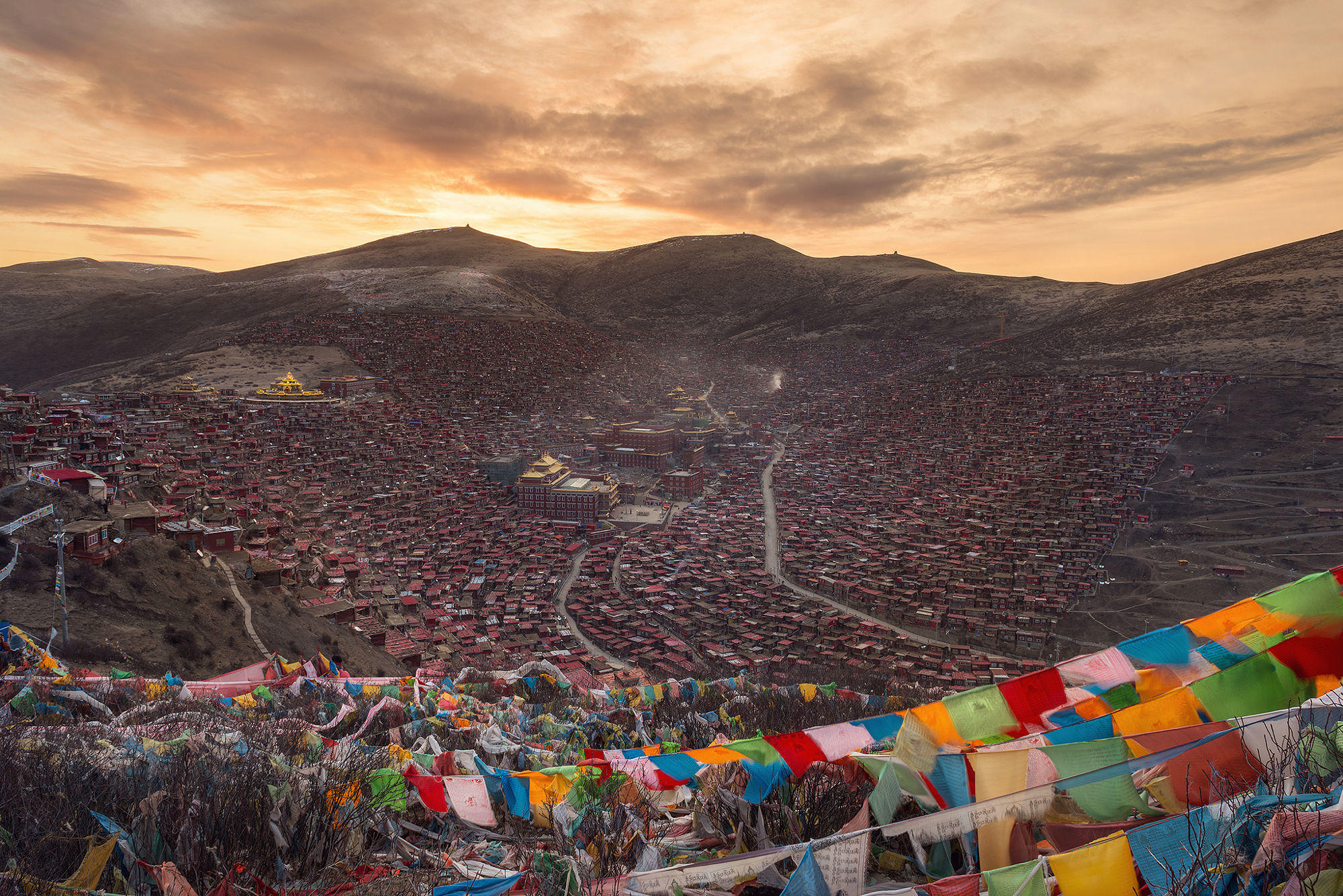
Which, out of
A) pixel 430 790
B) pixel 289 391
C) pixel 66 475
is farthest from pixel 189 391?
pixel 430 790

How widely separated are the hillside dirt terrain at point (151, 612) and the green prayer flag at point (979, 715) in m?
12.7

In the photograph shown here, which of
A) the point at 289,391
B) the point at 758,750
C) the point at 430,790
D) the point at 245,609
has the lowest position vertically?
the point at 245,609

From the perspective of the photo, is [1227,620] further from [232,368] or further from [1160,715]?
[232,368]

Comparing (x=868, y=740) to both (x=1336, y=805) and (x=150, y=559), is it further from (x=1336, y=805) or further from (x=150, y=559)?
(x=150, y=559)

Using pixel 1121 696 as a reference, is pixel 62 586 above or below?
below

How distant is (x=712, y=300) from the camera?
105m

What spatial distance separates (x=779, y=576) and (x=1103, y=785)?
2204 cm

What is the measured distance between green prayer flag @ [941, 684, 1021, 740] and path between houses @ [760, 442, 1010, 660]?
14.3m

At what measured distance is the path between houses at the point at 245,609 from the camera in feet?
48.9

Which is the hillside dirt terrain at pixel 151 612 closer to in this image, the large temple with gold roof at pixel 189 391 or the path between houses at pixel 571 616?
the path between houses at pixel 571 616

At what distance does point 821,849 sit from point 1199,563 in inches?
969

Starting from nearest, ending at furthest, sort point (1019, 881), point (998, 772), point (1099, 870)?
point (1099, 870) → point (1019, 881) → point (998, 772)

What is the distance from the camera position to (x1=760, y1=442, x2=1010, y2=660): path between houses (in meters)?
20.7

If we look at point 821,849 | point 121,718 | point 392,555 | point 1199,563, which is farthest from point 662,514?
point 821,849
